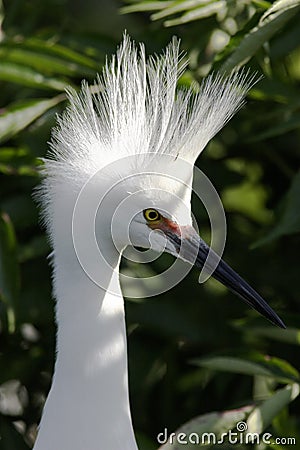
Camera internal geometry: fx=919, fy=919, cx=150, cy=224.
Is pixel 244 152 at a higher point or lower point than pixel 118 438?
lower

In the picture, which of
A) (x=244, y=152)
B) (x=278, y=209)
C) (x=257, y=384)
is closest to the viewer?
(x=278, y=209)

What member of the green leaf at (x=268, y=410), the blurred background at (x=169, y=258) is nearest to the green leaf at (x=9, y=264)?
the blurred background at (x=169, y=258)

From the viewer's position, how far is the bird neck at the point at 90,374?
5.75 ft

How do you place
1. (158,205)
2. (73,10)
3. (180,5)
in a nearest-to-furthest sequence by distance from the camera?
(158,205) → (180,5) → (73,10)

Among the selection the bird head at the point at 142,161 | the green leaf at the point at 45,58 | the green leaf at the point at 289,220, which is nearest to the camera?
the bird head at the point at 142,161

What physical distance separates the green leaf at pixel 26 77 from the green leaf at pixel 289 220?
1.90 feet

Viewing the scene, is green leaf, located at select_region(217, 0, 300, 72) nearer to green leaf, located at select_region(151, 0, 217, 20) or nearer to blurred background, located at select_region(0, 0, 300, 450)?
blurred background, located at select_region(0, 0, 300, 450)

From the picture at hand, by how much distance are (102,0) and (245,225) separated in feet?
3.15

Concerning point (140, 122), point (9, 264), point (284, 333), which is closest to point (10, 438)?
point (9, 264)

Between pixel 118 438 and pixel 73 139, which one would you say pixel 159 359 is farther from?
pixel 73 139

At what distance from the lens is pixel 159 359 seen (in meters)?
2.62

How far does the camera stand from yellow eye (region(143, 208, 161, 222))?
167 centimetres

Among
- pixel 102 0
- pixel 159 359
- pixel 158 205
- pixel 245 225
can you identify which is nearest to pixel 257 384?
pixel 159 359

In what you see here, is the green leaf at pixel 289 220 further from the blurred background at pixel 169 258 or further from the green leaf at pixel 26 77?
the green leaf at pixel 26 77
